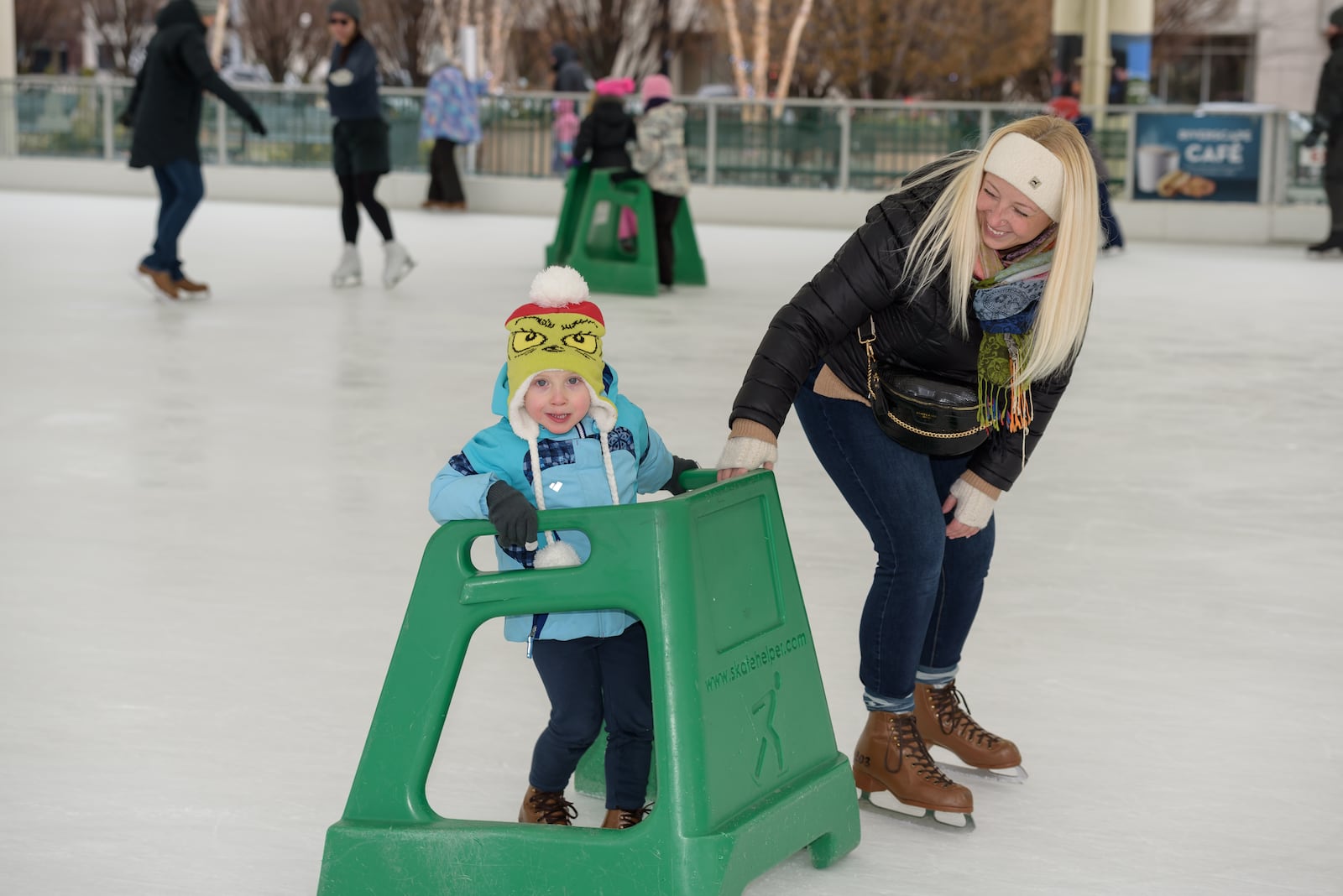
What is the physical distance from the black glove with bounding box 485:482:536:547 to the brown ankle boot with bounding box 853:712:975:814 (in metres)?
0.77

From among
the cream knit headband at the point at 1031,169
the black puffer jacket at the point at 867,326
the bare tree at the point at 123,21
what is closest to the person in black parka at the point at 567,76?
the black puffer jacket at the point at 867,326

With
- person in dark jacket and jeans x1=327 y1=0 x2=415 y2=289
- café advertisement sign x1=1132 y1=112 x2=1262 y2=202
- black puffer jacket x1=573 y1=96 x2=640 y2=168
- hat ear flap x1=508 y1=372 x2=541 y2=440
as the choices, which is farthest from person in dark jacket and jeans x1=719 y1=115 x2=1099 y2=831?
café advertisement sign x1=1132 y1=112 x2=1262 y2=202

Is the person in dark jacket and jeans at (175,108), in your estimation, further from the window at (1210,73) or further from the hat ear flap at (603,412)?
the window at (1210,73)

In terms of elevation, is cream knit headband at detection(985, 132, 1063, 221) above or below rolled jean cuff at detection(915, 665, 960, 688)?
above

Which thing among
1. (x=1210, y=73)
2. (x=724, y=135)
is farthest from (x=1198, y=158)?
(x=1210, y=73)

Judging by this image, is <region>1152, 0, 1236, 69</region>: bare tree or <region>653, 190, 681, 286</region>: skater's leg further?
<region>1152, 0, 1236, 69</region>: bare tree

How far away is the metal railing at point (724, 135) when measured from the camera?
14.7 meters

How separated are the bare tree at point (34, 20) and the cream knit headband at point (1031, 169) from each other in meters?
38.9

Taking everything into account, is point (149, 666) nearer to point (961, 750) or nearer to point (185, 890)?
point (185, 890)

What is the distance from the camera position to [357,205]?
370 inches

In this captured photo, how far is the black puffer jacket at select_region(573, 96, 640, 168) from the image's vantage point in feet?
32.9

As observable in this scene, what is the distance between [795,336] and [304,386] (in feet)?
14.1

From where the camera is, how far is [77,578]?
152 inches

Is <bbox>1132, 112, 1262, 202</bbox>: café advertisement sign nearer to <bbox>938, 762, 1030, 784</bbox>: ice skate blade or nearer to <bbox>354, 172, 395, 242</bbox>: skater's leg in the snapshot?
<bbox>354, 172, 395, 242</bbox>: skater's leg
